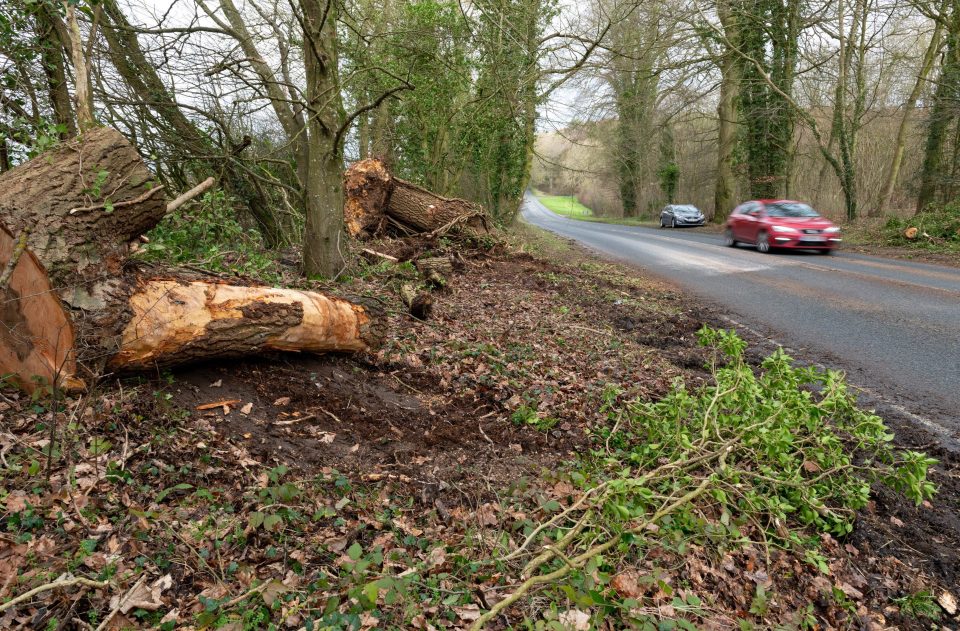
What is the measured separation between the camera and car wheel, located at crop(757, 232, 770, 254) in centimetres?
1427

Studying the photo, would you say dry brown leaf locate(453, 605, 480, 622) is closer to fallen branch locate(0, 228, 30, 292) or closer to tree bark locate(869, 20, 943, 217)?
Result: fallen branch locate(0, 228, 30, 292)

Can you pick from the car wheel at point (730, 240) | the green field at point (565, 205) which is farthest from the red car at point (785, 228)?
the green field at point (565, 205)

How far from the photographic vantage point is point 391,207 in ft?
35.4

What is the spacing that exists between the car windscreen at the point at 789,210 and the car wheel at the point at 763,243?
0.70 m

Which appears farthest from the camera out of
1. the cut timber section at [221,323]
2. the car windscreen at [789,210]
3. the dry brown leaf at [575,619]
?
the car windscreen at [789,210]

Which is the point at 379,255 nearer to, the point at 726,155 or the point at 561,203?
the point at 726,155

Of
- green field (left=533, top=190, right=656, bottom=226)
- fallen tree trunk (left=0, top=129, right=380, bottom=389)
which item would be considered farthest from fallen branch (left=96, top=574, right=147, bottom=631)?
green field (left=533, top=190, right=656, bottom=226)

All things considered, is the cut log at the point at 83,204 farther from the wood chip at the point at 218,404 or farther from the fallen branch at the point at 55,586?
the fallen branch at the point at 55,586

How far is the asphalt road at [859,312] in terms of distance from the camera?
472 centimetres

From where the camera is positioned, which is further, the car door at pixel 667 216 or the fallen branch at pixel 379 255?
the car door at pixel 667 216

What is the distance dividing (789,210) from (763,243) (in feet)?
4.35

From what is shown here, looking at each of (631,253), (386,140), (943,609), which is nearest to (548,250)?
(631,253)

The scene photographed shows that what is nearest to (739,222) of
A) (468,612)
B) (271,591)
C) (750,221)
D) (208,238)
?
(750,221)

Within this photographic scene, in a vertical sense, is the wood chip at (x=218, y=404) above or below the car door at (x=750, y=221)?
below
